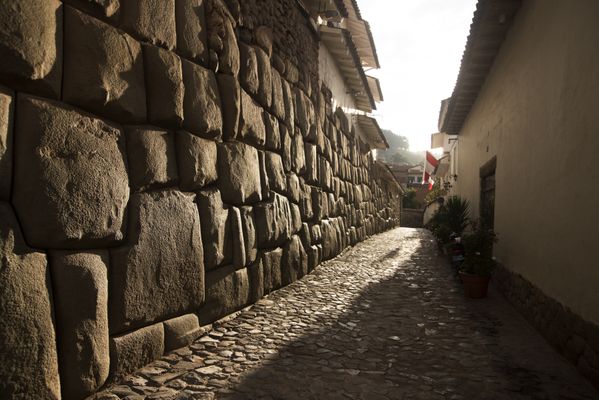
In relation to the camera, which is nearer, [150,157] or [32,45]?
[32,45]

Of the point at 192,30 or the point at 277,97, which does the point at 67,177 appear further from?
the point at 277,97

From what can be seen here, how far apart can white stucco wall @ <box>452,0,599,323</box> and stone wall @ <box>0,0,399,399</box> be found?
2.71 meters

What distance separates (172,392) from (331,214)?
5.55m

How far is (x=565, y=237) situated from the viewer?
3082 millimetres

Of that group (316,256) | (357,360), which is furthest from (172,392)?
(316,256)

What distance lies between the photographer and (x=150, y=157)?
263cm

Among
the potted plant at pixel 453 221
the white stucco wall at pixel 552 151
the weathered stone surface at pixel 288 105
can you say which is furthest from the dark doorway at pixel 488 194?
the weathered stone surface at pixel 288 105

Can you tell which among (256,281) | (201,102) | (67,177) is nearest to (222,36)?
(201,102)

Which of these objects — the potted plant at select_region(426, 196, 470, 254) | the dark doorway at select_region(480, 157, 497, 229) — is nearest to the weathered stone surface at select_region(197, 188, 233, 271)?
the dark doorway at select_region(480, 157, 497, 229)

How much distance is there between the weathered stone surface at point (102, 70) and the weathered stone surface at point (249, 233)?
153cm

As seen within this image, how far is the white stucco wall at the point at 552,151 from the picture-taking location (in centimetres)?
272

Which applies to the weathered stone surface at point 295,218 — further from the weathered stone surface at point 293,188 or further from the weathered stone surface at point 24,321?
the weathered stone surface at point 24,321

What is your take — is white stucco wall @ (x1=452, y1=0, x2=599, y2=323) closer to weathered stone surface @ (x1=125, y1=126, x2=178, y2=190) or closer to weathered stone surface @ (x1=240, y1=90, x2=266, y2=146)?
weathered stone surface @ (x1=240, y1=90, x2=266, y2=146)

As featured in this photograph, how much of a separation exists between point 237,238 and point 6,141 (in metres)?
A: 2.13
